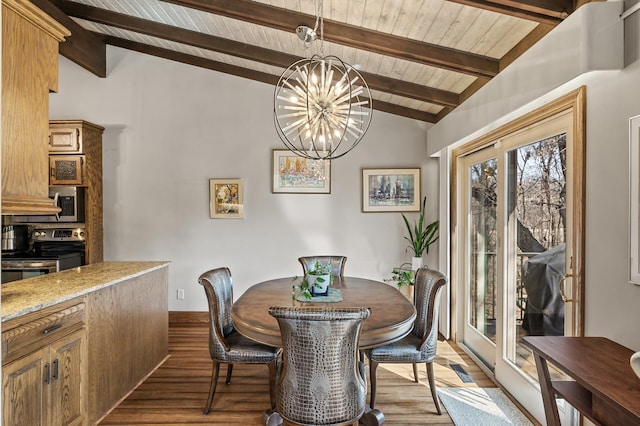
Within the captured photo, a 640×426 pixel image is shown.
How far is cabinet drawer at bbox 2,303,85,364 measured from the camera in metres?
1.78

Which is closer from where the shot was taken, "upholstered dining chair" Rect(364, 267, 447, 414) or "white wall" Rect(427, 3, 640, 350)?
"white wall" Rect(427, 3, 640, 350)

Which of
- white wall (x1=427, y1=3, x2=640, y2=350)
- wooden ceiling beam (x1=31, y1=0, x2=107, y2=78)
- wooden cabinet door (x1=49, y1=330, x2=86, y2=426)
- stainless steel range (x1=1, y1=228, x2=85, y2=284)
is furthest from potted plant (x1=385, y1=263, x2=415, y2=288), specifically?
wooden ceiling beam (x1=31, y1=0, x2=107, y2=78)

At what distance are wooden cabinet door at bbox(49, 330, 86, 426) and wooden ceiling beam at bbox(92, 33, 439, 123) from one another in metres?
3.27

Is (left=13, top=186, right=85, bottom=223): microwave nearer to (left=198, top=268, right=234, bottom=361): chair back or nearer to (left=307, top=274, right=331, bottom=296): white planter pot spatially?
(left=198, top=268, right=234, bottom=361): chair back

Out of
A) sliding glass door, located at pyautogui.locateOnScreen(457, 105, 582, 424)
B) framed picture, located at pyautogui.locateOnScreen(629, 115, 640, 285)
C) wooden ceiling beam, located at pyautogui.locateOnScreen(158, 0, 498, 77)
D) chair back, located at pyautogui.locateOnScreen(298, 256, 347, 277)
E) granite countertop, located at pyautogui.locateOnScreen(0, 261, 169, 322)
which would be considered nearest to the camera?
framed picture, located at pyautogui.locateOnScreen(629, 115, 640, 285)

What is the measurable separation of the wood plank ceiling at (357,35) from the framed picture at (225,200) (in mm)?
1291

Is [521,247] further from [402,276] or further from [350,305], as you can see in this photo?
[402,276]

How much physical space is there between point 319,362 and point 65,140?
3.96 m

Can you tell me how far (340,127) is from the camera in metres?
2.80

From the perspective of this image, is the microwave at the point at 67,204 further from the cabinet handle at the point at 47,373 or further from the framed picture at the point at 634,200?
the framed picture at the point at 634,200

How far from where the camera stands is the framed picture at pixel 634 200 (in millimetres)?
1651

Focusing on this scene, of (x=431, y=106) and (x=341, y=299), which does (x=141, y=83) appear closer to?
(x=431, y=106)

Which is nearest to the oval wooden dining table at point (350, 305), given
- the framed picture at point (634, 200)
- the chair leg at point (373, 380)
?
the chair leg at point (373, 380)

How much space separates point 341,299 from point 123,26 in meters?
3.45
